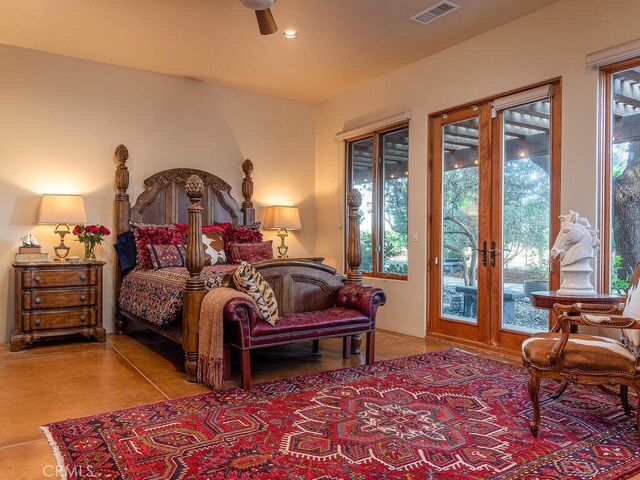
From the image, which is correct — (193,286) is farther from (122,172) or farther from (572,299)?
(572,299)

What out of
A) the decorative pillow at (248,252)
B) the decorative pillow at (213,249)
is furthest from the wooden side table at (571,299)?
the decorative pillow at (213,249)

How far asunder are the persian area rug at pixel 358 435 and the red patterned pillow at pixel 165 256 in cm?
193

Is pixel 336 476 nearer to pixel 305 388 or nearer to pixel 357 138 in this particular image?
pixel 305 388

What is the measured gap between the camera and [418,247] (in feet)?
16.8

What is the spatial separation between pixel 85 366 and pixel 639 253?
14.3 feet

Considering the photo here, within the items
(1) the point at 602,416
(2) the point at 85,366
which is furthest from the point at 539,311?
(2) the point at 85,366

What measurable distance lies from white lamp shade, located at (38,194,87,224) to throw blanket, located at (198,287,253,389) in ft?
7.28

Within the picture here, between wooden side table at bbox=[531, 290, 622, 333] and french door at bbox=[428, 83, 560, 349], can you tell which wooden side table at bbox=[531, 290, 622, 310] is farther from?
french door at bbox=[428, 83, 560, 349]

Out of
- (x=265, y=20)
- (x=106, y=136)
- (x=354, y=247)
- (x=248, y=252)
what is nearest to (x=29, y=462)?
(x=354, y=247)

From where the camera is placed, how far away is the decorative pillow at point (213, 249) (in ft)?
16.2

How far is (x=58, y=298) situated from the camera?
4520 millimetres

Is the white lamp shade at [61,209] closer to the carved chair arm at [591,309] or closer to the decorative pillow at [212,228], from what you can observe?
the decorative pillow at [212,228]

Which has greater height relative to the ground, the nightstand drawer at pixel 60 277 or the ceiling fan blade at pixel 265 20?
the ceiling fan blade at pixel 265 20

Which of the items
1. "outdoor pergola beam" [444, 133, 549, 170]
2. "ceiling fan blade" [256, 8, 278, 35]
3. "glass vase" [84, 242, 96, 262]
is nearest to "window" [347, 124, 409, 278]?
"outdoor pergola beam" [444, 133, 549, 170]
